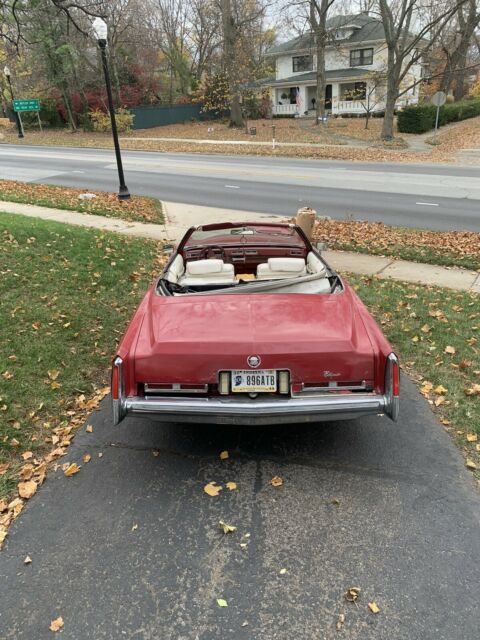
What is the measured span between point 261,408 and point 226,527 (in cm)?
75

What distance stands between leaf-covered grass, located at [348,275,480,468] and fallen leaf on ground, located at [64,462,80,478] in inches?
116

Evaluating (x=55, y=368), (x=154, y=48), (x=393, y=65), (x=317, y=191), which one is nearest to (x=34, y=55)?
(x=154, y=48)

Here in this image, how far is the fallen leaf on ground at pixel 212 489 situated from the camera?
11.1 feet

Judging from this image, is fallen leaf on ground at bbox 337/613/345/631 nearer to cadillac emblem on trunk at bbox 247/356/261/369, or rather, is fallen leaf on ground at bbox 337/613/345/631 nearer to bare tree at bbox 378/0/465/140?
cadillac emblem on trunk at bbox 247/356/261/369

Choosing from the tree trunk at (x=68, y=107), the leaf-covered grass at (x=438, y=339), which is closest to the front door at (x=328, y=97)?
the tree trunk at (x=68, y=107)

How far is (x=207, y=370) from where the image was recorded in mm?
3273

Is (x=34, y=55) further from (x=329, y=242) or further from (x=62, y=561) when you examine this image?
(x=62, y=561)

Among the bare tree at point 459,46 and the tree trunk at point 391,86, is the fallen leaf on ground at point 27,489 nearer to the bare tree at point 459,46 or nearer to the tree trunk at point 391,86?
the tree trunk at point 391,86

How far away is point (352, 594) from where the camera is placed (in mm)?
2617

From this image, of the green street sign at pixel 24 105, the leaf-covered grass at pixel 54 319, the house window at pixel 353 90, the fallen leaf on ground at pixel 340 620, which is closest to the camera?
the fallen leaf on ground at pixel 340 620

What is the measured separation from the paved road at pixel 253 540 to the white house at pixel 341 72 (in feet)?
135

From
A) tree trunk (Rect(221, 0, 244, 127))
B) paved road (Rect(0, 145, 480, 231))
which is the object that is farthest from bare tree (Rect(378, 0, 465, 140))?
tree trunk (Rect(221, 0, 244, 127))

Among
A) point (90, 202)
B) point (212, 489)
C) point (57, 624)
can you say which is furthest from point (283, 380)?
point (90, 202)

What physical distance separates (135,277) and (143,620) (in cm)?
590
